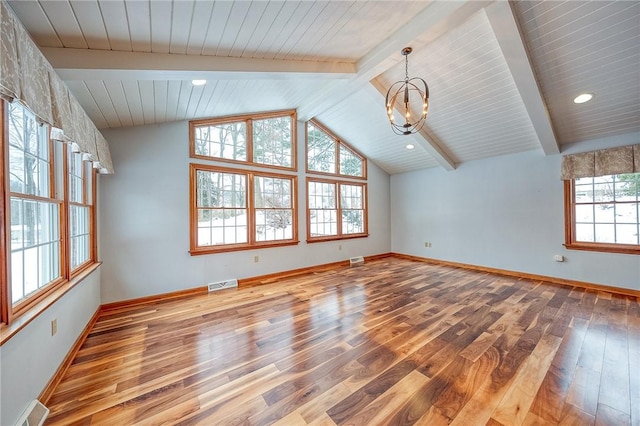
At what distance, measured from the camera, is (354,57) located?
10.4ft

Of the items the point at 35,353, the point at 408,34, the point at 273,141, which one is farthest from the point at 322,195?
the point at 35,353

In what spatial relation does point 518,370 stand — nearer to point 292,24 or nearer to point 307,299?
point 307,299

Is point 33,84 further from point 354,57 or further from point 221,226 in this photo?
point 221,226

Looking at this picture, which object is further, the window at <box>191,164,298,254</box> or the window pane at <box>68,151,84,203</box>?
the window at <box>191,164,298,254</box>

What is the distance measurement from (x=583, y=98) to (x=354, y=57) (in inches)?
117

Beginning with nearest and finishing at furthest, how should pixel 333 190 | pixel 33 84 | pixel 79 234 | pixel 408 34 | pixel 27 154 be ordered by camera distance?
pixel 33 84 < pixel 27 154 < pixel 408 34 < pixel 79 234 < pixel 333 190

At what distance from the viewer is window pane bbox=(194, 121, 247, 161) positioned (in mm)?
4152

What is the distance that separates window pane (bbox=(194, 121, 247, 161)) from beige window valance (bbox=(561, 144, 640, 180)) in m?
5.43

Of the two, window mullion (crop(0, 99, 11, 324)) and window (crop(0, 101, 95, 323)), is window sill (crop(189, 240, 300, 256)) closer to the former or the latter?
window (crop(0, 101, 95, 323))

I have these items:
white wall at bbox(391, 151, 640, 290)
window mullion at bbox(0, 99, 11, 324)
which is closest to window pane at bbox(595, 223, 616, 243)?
white wall at bbox(391, 151, 640, 290)

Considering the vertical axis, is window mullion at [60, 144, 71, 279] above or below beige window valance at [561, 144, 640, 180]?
below

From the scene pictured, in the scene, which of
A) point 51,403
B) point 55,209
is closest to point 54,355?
point 51,403

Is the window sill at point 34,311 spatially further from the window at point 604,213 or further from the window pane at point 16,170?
the window at point 604,213

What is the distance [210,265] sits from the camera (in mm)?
4113
